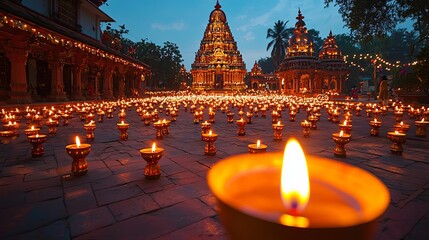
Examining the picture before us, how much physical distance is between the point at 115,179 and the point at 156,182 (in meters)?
0.59

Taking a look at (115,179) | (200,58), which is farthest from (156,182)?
(200,58)

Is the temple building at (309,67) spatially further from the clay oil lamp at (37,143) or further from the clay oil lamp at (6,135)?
the clay oil lamp at (37,143)

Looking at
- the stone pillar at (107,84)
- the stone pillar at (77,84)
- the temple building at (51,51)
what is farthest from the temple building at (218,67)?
the stone pillar at (77,84)

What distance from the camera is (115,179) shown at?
318 cm

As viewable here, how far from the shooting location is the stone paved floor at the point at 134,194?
2002 millimetres

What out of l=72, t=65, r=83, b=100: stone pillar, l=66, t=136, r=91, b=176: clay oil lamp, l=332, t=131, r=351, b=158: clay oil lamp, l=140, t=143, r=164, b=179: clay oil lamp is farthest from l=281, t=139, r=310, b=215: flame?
l=72, t=65, r=83, b=100: stone pillar

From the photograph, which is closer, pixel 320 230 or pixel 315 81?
pixel 320 230

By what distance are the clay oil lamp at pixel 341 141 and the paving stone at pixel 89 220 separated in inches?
148

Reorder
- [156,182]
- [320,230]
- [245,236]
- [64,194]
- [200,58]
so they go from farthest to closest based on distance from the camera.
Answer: [200,58] → [156,182] → [64,194] → [245,236] → [320,230]

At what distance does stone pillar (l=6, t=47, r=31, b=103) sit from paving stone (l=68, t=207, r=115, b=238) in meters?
11.9

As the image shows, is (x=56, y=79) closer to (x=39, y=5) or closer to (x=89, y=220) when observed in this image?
(x=39, y=5)

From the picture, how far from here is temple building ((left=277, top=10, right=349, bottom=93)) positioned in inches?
Result: 1220

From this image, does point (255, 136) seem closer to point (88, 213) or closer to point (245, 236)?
point (88, 213)

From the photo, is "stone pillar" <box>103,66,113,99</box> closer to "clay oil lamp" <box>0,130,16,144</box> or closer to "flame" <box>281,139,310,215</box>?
"clay oil lamp" <box>0,130,16,144</box>
